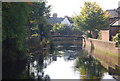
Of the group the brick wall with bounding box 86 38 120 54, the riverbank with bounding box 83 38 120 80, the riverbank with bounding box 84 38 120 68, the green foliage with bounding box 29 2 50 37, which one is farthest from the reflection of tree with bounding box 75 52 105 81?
the green foliage with bounding box 29 2 50 37

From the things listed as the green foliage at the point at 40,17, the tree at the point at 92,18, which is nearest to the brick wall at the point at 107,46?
the tree at the point at 92,18

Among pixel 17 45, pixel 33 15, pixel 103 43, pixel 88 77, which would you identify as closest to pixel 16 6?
pixel 17 45

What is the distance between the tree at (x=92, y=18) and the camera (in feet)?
151

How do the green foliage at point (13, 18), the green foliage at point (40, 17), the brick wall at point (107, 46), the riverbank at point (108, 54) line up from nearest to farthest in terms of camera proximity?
the green foliage at point (13, 18)
the riverbank at point (108, 54)
the brick wall at point (107, 46)
the green foliage at point (40, 17)

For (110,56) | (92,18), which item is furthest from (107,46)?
(92,18)

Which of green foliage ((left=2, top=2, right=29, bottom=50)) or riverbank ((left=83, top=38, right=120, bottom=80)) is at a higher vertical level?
green foliage ((left=2, top=2, right=29, bottom=50))

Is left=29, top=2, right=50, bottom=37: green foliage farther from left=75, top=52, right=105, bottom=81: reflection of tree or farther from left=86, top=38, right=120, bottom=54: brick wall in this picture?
left=75, top=52, right=105, bottom=81: reflection of tree

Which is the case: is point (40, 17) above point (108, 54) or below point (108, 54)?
above

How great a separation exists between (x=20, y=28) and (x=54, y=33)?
57.3 meters

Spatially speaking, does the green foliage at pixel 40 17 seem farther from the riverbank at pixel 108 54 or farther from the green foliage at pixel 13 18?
the green foliage at pixel 13 18

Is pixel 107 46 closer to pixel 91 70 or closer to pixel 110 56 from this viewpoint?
pixel 110 56

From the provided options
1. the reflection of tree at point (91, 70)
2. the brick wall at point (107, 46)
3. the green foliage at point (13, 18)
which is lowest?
the reflection of tree at point (91, 70)

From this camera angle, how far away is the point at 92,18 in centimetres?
4581

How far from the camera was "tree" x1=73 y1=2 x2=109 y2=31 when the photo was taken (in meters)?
45.9
